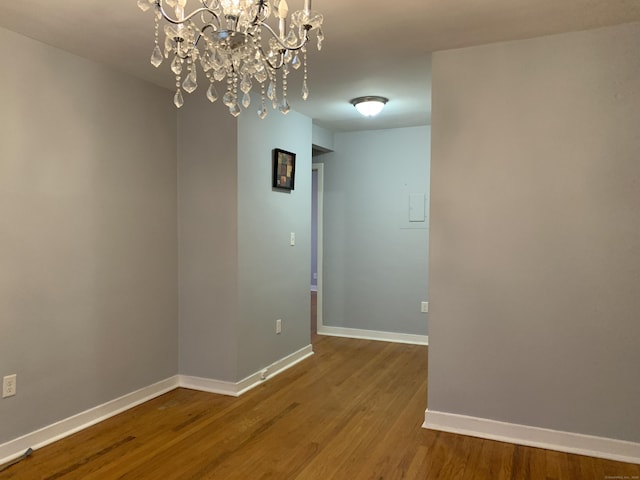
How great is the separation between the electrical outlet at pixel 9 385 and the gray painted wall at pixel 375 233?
11.0ft

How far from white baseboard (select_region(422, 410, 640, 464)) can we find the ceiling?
2228mm

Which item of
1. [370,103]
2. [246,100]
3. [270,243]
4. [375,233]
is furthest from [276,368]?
[246,100]

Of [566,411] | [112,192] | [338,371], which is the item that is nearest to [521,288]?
[566,411]

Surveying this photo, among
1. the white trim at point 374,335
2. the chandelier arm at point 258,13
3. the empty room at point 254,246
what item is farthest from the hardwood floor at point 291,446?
the chandelier arm at point 258,13

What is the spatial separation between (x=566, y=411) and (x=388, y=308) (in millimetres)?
2556

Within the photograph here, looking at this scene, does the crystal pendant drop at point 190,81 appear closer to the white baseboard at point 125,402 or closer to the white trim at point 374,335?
the white baseboard at point 125,402

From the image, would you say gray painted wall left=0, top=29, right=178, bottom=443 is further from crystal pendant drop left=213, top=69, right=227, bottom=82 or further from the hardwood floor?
crystal pendant drop left=213, top=69, right=227, bottom=82

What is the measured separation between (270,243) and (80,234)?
148 cm

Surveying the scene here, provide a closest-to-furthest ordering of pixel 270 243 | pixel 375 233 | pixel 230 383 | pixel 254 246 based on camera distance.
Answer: pixel 230 383 → pixel 254 246 → pixel 270 243 → pixel 375 233

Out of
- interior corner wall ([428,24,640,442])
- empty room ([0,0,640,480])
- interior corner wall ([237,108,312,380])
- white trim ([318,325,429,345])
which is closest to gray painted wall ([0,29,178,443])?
empty room ([0,0,640,480])

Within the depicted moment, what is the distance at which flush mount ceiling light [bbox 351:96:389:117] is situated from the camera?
12.0 ft

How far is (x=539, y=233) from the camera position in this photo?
2.63 m

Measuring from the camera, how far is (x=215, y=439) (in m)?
2.74

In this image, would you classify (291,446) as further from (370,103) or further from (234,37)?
(370,103)
